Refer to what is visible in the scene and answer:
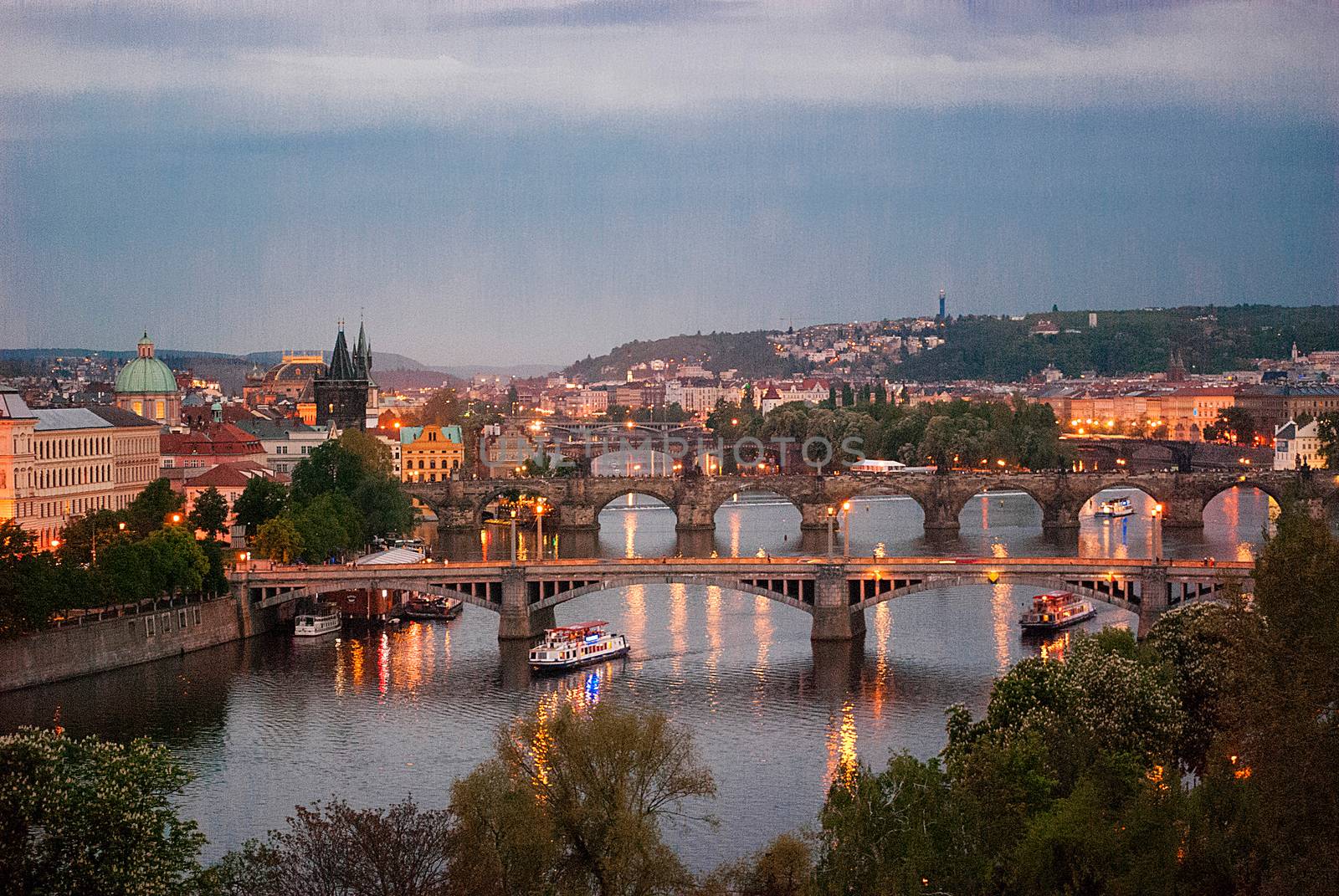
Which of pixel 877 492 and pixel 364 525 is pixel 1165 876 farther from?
pixel 877 492

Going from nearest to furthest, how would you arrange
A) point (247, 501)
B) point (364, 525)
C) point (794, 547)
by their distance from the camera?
1. point (247, 501)
2. point (364, 525)
3. point (794, 547)

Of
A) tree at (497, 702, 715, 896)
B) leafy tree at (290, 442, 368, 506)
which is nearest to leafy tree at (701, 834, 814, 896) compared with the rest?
tree at (497, 702, 715, 896)

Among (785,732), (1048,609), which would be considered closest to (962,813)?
(785,732)

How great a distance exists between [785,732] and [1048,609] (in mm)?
13846

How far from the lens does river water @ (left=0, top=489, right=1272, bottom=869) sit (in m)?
31.2

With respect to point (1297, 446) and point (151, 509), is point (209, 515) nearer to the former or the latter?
point (151, 509)

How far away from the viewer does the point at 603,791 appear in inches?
918

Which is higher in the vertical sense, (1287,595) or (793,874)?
(1287,595)

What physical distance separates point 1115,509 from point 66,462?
42814 mm

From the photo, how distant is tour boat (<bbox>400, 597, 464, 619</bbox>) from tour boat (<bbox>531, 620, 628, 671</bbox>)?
20.4ft

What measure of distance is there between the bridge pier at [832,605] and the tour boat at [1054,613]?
16.2 ft

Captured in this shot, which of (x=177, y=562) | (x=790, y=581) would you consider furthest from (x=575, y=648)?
(x=177, y=562)

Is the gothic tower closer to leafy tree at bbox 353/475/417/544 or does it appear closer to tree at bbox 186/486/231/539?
leafy tree at bbox 353/475/417/544

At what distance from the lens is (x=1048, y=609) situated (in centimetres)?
4681
